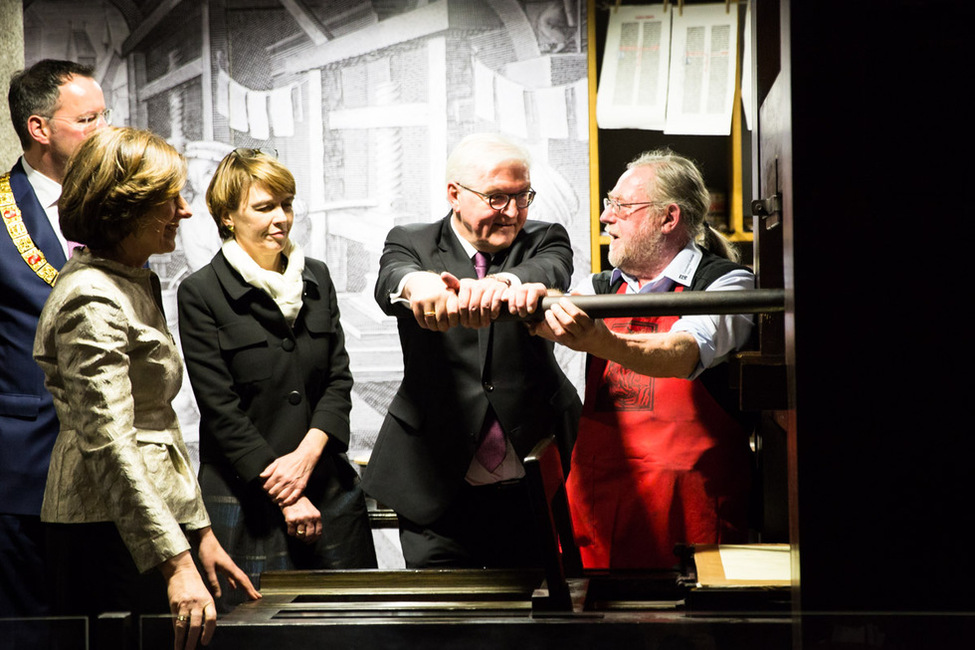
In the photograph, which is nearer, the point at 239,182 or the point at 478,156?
the point at 478,156

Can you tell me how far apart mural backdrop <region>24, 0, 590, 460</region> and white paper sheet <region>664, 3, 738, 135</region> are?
0.33 meters

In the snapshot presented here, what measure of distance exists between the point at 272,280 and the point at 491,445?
0.64 m

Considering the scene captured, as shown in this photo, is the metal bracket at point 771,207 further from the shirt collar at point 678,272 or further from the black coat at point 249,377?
the black coat at point 249,377

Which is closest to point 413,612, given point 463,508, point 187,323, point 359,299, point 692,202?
point 463,508

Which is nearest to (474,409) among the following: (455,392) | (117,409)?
(455,392)

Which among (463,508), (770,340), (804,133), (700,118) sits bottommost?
(463,508)

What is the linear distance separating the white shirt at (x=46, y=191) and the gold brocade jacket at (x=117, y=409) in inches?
26.9

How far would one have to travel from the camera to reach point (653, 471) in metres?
2.09

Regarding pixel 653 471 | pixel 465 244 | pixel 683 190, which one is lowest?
pixel 653 471

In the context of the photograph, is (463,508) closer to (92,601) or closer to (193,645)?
(92,601)

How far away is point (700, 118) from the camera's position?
338 cm

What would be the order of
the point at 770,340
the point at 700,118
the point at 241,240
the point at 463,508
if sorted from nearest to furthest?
the point at 770,340 → the point at 463,508 → the point at 241,240 → the point at 700,118

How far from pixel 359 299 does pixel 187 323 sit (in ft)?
4.63

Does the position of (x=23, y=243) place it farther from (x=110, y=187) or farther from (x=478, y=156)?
(x=478, y=156)
